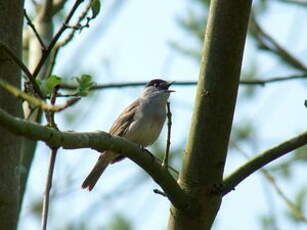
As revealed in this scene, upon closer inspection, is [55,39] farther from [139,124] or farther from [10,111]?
[139,124]

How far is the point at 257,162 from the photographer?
3.58 metres

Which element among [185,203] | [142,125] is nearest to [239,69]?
[185,203]

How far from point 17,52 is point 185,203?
4.39 ft

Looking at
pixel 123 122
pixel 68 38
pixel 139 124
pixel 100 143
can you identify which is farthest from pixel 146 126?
pixel 100 143

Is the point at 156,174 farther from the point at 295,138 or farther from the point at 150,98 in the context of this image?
the point at 150,98

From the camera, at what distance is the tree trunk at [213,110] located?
3498 mm

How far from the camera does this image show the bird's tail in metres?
7.00

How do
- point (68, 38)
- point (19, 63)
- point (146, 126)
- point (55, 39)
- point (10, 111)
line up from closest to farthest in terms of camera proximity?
point (19, 63) < point (10, 111) < point (55, 39) < point (68, 38) < point (146, 126)

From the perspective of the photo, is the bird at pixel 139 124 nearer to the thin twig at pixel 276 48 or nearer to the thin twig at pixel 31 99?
the thin twig at pixel 276 48

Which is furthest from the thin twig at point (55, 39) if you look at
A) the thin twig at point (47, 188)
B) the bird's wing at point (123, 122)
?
the bird's wing at point (123, 122)

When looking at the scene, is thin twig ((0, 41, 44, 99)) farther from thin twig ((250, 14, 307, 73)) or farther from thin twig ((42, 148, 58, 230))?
thin twig ((250, 14, 307, 73))

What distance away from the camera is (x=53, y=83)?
125 inches

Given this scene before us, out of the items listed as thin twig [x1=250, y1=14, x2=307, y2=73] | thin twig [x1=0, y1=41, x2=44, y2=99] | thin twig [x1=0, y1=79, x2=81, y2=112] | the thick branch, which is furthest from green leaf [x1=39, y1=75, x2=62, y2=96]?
thin twig [x1=250, y1=14, x2=307, y2=73]

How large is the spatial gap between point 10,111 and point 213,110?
3.85 feet
